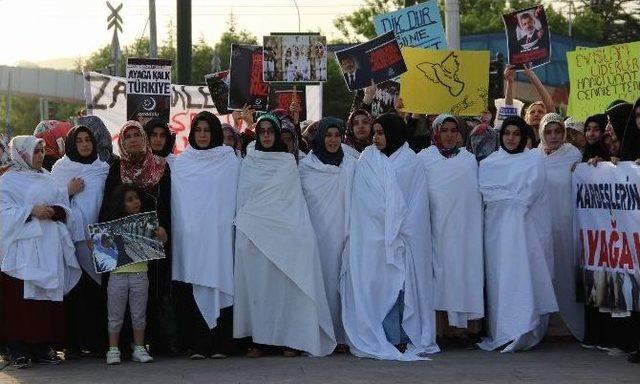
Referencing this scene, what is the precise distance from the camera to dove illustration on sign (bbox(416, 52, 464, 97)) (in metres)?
12.2

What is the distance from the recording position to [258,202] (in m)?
9.70

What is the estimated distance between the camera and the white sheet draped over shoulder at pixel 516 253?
9945 millimetres

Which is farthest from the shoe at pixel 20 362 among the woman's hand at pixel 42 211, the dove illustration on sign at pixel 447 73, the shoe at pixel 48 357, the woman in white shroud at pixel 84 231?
the dove illustration on sign at pixel 447 73

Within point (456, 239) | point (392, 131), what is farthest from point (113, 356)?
point (456, 239)

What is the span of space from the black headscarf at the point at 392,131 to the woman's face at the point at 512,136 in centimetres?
85

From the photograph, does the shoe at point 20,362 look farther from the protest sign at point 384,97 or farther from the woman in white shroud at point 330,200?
the protest sign at point 384,97

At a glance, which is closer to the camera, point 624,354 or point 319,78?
point 624,354

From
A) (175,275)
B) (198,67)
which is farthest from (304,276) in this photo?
(198,67)

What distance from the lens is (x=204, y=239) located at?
9617 millimetres

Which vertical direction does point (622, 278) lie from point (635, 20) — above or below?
below

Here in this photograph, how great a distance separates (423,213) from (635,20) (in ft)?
177

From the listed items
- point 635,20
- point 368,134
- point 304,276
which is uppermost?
point 635,20

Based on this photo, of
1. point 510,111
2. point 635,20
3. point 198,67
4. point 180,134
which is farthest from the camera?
point 635,20

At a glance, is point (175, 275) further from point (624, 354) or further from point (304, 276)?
point (624, 354)
